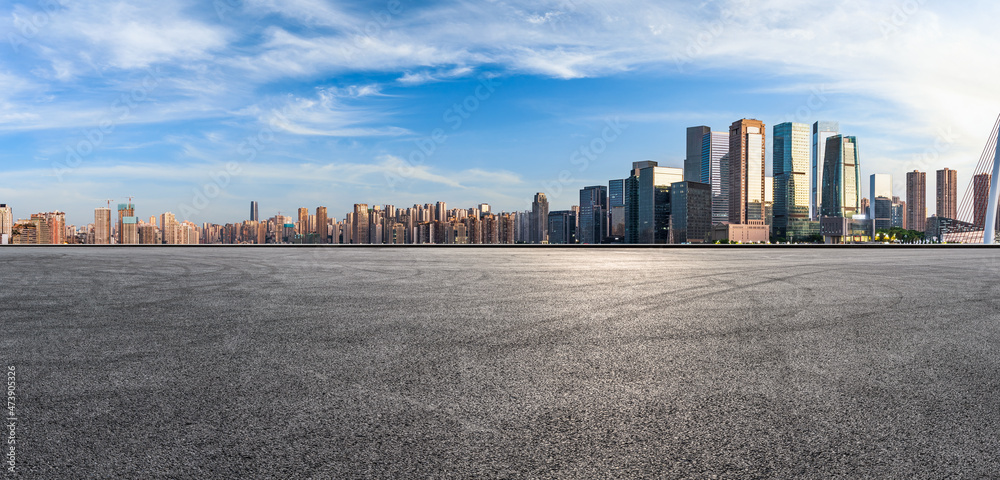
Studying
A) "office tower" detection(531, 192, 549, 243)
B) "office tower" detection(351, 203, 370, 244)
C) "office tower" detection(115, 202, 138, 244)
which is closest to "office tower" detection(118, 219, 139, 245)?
"office tower" detection(115, 202, 138, 244)

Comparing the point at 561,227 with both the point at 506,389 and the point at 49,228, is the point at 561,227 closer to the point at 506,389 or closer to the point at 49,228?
the point at 49,228

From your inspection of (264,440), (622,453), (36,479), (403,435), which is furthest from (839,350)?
(36,479)

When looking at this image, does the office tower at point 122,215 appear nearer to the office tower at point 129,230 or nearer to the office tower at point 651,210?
the office tower at point 129,230

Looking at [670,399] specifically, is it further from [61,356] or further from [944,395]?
[61,356]

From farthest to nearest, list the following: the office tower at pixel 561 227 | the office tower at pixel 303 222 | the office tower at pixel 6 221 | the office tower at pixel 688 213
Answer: the office tower at pixel 688 213 < the office tower at pixel 561 227 < the office tower at pixel 303 222 < the office tower at pixel 6 221

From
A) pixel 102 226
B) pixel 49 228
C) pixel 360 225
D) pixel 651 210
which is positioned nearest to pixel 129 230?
pixel 102 226

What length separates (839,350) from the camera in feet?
21.1

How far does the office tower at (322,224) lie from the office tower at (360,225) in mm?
4663

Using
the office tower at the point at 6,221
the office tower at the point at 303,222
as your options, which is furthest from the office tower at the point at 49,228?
the office tower at the point at 303,222

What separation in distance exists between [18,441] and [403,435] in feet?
8.11

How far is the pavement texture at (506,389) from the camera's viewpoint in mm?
3451

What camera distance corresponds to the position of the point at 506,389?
191 inches

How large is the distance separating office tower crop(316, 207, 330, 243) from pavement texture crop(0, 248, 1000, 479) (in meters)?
88.3

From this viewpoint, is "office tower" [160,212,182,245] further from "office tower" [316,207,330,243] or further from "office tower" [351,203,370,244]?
"office tower" [351,203,370,244]
